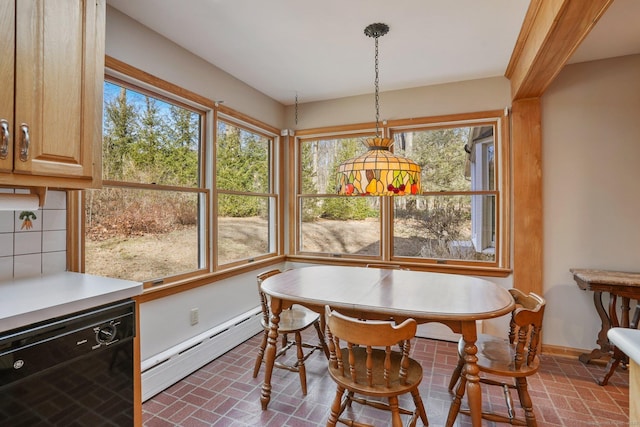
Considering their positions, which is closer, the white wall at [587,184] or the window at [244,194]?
the white wall at [587,184]

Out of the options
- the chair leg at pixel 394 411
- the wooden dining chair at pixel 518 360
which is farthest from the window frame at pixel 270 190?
the wooden dining chair at pixel 518 360

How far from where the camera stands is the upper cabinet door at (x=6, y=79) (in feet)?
4.19

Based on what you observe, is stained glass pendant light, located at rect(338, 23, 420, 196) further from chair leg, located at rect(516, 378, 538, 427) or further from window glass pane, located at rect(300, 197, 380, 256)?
window glass pane, located at rect(300, 197, 380, 256)

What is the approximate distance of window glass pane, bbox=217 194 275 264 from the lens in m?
3.13

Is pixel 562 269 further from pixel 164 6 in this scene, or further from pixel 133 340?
pixel 164 6

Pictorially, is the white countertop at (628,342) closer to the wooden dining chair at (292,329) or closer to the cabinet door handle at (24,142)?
the wooden dining chair at (292,329)

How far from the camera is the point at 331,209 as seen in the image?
391cm

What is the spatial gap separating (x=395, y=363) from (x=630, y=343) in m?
1.10

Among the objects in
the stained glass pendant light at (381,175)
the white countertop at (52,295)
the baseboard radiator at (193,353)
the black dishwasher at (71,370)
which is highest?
the stained glass pendant light at (381,175)

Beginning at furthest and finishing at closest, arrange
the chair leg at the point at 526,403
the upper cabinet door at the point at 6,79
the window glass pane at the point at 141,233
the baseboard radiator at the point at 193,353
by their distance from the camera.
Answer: the baseboard radiator at the point at 193,353
the window glass pane at the point at 141,233
the chair leg at the point at 526,403
the upper cabinet door at the point at 6,79

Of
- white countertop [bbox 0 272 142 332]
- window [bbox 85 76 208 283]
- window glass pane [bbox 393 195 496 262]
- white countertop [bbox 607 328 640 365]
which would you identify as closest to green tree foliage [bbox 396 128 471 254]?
window glass pane [bbox 393 195 496 262]

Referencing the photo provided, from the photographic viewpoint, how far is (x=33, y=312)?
116 centimetres

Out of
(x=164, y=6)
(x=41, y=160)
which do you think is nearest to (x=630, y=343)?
(x=41, y=160)

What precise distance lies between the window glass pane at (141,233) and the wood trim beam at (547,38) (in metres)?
2.75
